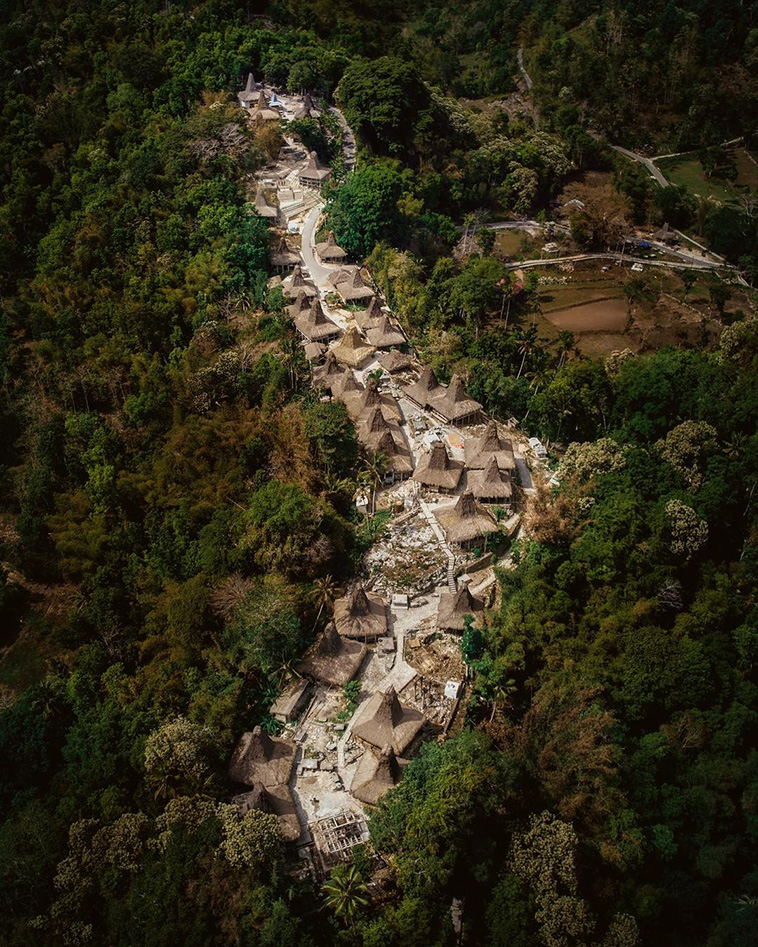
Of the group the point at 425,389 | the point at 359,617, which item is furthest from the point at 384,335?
the point at 359,617

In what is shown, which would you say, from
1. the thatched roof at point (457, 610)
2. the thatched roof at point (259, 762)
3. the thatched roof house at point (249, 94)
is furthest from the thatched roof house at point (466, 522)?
the thatched roof house at point (249, 94)

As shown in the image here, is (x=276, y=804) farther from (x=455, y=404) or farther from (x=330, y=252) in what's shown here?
(x=330, y=252)

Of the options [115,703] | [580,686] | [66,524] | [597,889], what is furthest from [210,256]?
[597,889]

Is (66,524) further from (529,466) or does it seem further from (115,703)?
(529,466)

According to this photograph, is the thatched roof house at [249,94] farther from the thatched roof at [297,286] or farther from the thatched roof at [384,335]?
the thatched roof at [384,335]

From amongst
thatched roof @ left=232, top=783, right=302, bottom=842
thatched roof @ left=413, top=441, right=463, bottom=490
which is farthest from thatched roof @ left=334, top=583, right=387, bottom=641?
thatched roof @ left=413, top=441, right=463, bottom=490

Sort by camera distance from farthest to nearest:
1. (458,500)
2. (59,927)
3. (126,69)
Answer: (126,69)
(458,500)
(59,927)
